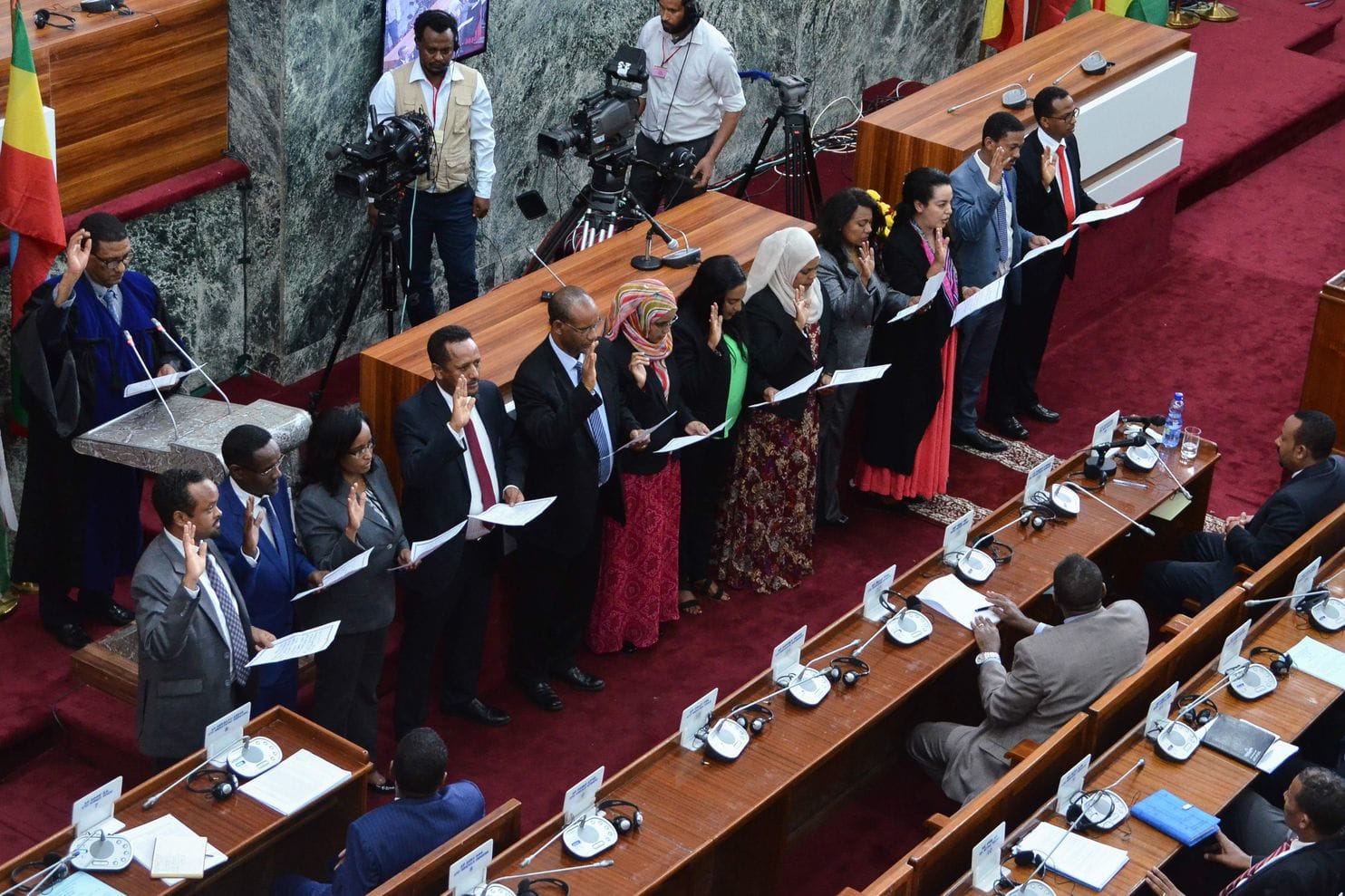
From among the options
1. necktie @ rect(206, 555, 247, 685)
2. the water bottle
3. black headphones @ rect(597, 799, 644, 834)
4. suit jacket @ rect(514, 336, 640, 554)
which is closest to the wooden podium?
the water bottle

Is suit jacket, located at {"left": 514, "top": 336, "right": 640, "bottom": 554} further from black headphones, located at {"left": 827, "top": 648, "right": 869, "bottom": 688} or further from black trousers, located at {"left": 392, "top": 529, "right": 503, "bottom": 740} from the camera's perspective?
black headphones, located at {"left": 827, "top": 648, "right": 869, "bottom": 688}

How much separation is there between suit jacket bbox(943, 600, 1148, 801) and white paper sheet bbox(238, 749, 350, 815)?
6.42 ft

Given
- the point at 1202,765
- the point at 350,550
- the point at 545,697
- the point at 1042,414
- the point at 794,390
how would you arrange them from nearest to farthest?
the point at 350,550
the point at 1202,765
the point at 545,697
the point at 794,390
the point at 1042,414

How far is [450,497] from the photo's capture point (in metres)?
5.59

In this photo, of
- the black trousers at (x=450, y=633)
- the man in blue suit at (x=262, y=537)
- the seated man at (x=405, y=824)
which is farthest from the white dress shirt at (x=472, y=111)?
the seated man at (x=405, y=824)

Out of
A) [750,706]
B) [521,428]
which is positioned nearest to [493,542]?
[521,428]

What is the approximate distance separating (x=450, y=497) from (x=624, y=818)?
3.91 ft

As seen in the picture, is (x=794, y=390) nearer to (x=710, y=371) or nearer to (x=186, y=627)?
(x=710, y=371)

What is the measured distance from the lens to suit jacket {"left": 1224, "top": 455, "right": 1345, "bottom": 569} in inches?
253

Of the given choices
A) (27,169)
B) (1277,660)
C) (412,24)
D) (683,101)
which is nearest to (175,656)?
(27,169)

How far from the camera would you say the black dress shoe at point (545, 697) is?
20.6 ft

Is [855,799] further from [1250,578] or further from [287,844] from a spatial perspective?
[287,844]

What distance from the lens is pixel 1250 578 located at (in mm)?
6133

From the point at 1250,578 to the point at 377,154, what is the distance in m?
3.47
